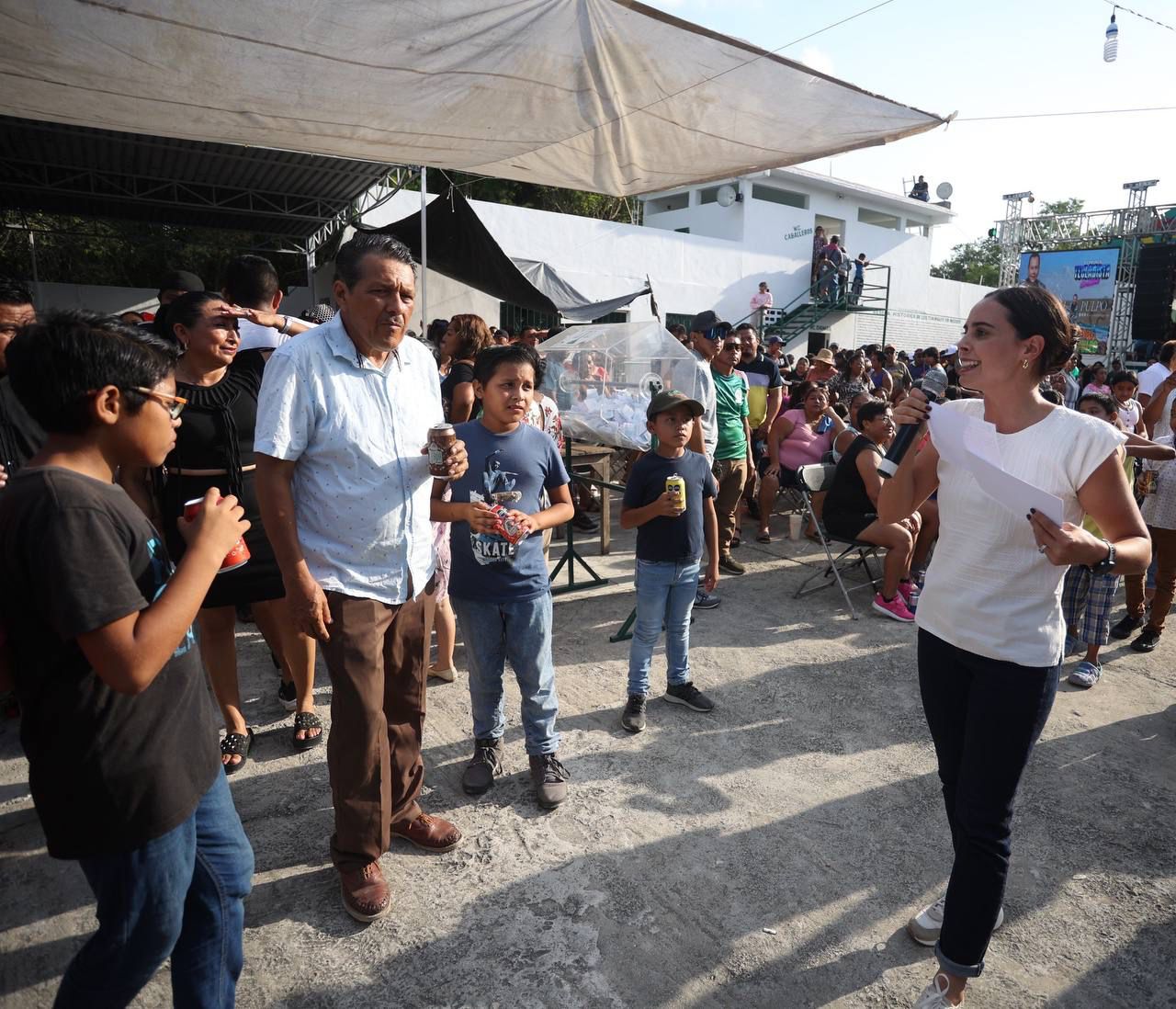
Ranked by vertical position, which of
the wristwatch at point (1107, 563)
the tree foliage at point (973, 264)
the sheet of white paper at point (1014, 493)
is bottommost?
the wristwatch at point (1107, 563)

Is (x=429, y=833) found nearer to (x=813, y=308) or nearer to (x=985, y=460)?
(x=985, y=460)

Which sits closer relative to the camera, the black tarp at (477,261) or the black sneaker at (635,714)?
the black sneaker at (635,714)

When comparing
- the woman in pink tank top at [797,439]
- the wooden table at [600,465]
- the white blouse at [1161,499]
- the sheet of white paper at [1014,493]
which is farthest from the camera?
the woman in pink tank top at [797,439]

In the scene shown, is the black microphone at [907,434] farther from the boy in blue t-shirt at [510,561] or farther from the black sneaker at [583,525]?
the black sneaker at [583,525]

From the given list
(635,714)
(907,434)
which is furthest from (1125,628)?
(907,434)

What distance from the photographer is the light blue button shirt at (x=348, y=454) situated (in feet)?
6.84

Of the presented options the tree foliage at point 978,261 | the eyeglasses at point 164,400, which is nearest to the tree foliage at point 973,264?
the tree foliage at point 978,261

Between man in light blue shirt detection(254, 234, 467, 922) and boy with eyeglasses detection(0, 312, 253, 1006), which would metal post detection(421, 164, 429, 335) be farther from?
boy with eyeglasses detection(0, 312, 253, 1006)

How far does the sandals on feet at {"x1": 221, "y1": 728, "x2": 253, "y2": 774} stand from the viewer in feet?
10.1

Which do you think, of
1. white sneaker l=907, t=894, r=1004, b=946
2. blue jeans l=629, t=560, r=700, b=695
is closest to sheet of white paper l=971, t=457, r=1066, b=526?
white sneaker l=907, t=894, r=1004, b=946

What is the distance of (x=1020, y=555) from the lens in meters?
1.89

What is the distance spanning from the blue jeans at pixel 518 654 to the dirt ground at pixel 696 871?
32 cm

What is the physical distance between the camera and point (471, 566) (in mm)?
2809

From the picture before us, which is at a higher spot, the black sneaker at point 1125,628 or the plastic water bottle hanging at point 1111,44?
the plastic water bottle hanging at point 1111,44
